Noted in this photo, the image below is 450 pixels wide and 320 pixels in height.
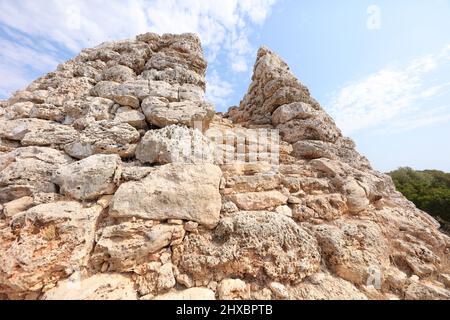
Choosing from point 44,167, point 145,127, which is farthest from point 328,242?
point 44,167

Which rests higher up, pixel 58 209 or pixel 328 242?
pixel 58 209

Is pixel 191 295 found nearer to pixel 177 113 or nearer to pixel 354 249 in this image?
pixel 354 249

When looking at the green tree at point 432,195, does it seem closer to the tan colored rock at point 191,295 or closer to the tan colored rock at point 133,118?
the tan colored rock at point 191,295

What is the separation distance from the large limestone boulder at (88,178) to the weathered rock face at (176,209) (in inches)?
0.8

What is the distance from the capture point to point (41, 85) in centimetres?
511

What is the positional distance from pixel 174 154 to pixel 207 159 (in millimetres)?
646

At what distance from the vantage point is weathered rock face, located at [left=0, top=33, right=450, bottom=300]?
2.73 m

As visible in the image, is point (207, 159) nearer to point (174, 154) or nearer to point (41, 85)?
point (174, 154)

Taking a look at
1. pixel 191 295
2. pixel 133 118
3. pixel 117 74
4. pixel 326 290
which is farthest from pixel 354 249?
pixel 117 74

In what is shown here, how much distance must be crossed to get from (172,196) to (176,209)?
218 mm

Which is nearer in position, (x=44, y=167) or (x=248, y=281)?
(x=248, y=281)
